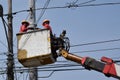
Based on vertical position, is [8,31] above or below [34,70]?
above

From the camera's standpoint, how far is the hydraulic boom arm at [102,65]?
27.7 feet

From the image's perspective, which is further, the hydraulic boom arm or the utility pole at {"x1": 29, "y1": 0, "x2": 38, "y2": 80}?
the utility pole at {"x1": 29, "y1": 0, "x2": 38, "y2": 80}

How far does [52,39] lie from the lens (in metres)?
11.0

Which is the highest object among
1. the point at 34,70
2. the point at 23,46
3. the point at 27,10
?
the point at 27,10

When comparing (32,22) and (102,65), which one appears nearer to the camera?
(102,65)

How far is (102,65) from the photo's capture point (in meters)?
8.88

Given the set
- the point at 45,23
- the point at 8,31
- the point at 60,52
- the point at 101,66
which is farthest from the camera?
the point at 8,31

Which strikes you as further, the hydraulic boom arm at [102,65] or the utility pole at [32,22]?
the utility pole at [32,22]

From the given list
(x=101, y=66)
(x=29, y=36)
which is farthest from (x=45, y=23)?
(x=101, y=66)

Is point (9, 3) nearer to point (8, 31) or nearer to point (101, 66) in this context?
point (8, 31)

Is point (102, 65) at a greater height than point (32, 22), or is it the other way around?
point (32, 22)

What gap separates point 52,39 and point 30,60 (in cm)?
78

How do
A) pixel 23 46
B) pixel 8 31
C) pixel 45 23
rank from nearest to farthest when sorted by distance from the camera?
pixel 23 46 < pixel 45 23 < pixel 8 31

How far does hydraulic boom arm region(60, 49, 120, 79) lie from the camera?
332 inches
